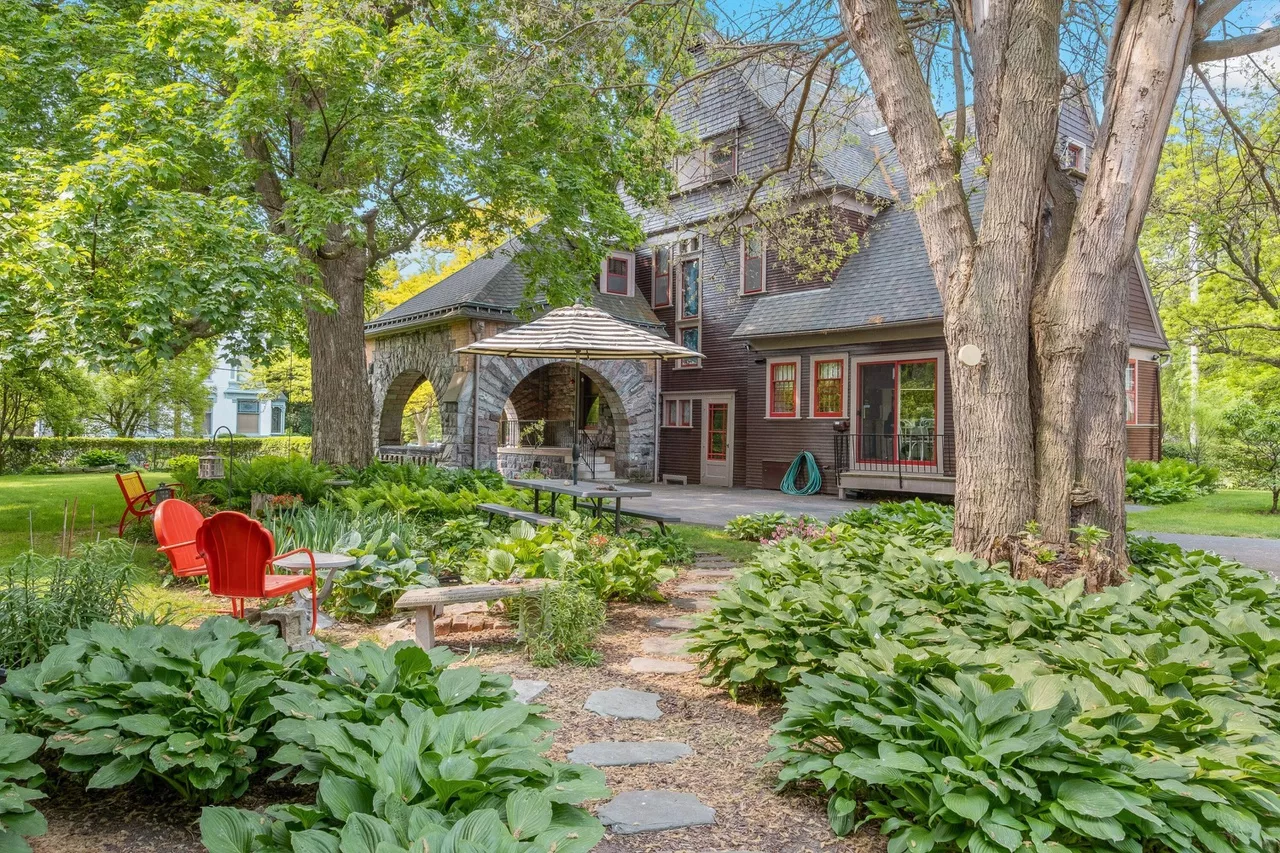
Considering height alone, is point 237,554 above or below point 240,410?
below

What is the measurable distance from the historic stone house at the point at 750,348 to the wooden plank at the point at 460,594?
28.0 ft

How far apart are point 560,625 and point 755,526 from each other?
489 centimetres

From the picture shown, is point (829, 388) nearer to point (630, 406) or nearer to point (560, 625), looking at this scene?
point (630, 406)

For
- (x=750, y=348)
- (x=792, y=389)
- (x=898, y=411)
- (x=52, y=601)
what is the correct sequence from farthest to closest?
(x=750, y=348)
(x=792, y=389)
(x=898, y=411)
(x=52, y=601)

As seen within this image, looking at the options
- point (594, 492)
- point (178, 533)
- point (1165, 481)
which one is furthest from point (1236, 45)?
Answer: point (1165, 481)

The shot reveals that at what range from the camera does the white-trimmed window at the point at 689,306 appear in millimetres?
18656

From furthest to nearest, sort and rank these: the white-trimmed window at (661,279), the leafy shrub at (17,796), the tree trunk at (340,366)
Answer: the white-trimmed window at (661,279) → the tree trunk at (340,366) → the leafy shrub at (17,796)

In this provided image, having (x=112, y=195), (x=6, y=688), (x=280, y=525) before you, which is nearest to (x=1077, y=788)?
(x=6, y=688)

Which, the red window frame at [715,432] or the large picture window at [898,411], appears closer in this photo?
the large picture window at [898,411]

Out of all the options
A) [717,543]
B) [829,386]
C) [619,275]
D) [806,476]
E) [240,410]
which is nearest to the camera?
[717,543]

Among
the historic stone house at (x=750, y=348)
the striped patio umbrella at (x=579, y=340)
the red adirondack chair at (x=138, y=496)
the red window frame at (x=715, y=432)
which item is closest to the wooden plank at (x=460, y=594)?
the striped patio umbrella at (x=579, y=340)

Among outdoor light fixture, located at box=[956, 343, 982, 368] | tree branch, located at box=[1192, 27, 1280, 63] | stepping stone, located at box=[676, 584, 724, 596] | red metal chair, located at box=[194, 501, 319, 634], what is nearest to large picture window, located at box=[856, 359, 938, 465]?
stepping stone, located at box=[676, 584, 724, 596]

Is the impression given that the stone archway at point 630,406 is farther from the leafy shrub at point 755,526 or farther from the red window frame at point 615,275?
the leafy shrub at point 755,526

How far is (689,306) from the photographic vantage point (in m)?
19.0
